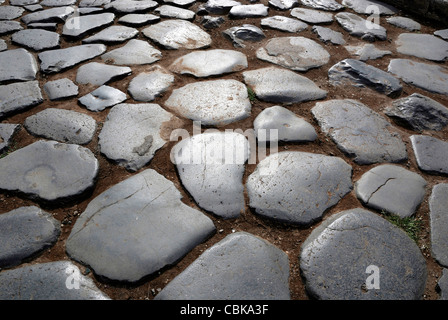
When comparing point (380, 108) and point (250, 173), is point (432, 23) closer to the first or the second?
point (380, 108)

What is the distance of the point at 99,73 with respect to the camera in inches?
87.4

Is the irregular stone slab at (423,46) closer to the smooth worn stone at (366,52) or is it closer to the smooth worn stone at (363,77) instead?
the smooth worn stone at (366,52)

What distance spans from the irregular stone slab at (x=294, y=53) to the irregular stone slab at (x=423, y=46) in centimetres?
74

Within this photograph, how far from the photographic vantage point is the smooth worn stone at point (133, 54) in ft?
7.75

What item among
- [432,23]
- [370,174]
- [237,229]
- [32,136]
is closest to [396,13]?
[432,23]

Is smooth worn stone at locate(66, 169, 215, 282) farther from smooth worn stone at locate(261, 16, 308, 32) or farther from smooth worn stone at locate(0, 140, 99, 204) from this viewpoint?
smooth worn stone at locate(261, 16, 308, 32)

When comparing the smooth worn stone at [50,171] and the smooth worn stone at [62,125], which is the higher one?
the smooth worn stone at [62,125]

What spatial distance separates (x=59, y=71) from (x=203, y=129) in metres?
1.28

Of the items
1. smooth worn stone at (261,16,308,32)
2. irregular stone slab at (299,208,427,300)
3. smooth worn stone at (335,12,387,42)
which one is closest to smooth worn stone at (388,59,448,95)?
smooth worn stone at (335,12,387,42)

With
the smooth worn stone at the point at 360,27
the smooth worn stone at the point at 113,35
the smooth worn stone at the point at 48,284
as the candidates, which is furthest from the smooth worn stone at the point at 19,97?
the smooth worn stone at the point at 360,27

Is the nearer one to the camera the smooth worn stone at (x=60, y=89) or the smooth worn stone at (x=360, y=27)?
the smooth worn stone at (x=60, y=89)

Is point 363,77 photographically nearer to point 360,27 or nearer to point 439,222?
point 360,27

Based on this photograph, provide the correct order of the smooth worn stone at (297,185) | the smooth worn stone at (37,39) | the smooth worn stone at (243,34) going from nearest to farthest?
the smooth worn stone at (297,185), the smooth worn stone at (37,39), the smooth worn stone at (243,34)

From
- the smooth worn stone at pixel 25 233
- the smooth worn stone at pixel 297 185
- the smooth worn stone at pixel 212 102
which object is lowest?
the smooth worn stone at pixel 25 233
